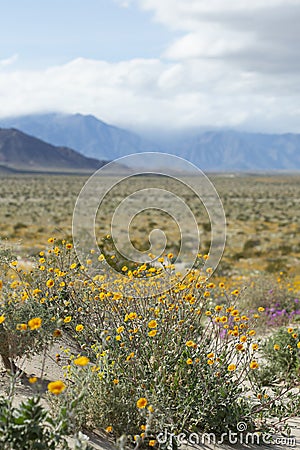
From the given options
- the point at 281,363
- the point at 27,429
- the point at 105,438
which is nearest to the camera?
the point at 27,429

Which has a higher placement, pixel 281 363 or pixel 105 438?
pixel 105 438

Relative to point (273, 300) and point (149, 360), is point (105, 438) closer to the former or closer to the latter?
point (149, 360)

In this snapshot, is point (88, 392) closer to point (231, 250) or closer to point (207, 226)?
point (231, 250)

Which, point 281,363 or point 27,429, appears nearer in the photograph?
point 27,429

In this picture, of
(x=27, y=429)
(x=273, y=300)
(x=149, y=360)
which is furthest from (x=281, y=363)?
(x=27, y=429)

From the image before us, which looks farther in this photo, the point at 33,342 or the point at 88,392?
the point at 33,342

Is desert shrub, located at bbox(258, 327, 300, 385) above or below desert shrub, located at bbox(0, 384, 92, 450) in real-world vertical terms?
below

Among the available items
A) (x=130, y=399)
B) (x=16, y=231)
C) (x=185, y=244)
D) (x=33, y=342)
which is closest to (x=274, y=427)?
(x=130, y=399)

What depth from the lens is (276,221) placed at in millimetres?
33438

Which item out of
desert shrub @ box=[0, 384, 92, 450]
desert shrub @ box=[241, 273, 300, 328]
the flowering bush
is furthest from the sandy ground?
desert shrub @ box=[241, 273, 300, 328]

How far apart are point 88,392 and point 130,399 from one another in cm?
30

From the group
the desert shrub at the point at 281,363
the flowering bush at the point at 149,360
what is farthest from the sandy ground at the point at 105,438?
the desert shrub at the point at 281,363

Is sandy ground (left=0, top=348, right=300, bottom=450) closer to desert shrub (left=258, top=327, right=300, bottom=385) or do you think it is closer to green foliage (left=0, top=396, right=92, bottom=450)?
green foliage (left=0, top=396, right=92, bottom=450)

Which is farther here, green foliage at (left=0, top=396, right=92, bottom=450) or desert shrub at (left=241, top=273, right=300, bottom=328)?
desert shrub at (left=241, top=273, right=300, bottom=328)
